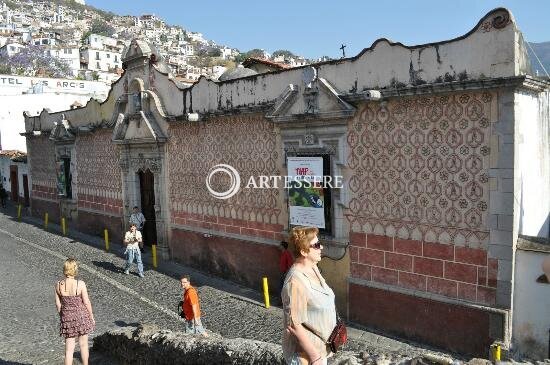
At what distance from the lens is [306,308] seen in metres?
3.57

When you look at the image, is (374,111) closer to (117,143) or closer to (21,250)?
(117,143)

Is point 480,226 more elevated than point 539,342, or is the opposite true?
point 480,226

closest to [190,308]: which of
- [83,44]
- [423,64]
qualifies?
[423,64]

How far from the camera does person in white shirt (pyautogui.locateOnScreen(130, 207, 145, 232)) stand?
1523cm

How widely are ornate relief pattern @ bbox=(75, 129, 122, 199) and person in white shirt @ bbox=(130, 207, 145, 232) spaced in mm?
1772

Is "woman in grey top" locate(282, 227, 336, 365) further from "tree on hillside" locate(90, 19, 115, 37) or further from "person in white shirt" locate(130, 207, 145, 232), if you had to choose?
"tree on hillside" locate(90, 19, 115, 37)

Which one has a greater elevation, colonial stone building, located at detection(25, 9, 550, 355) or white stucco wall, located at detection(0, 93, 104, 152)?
white stucco wall, located at detection(0, 93, 104, 152)

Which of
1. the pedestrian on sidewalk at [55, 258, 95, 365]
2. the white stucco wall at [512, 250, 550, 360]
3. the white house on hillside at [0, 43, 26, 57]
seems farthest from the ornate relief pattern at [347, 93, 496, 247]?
A: the white house on hillside at [0, 43, 26, 57]

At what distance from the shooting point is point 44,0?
183875 millimetres

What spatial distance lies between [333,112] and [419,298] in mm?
3825

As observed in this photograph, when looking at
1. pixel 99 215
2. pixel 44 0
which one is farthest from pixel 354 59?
pixel 44 0

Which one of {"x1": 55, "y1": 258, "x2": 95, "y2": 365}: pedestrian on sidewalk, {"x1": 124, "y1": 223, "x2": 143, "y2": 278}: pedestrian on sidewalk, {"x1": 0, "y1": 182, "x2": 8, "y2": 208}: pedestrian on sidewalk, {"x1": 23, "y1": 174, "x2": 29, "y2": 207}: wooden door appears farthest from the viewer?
{"x1": 0, "y1": 182, "x2": 8, "y2": 208}: pedestrian on sidewalk

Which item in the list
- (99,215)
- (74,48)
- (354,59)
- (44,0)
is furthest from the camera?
(44,0)

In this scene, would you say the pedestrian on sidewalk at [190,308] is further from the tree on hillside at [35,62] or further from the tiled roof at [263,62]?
the tree on hillside at [35,62]
